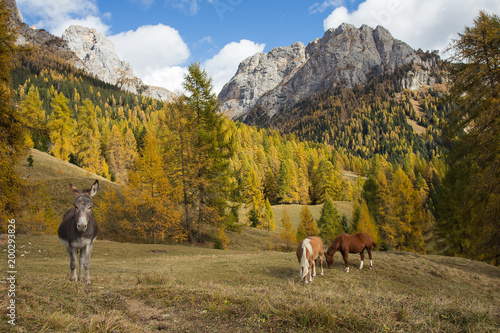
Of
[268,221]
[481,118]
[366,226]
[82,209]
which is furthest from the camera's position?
[268,221]

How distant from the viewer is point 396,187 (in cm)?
4297

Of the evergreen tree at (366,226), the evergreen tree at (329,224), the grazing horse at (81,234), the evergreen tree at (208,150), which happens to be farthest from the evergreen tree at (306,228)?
the grazing horse at (81,234)

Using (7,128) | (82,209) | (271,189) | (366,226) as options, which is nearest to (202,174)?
(7,128)

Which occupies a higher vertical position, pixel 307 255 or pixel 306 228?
pixel 307 255

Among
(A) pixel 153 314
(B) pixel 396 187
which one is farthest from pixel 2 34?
(B) pixel 396 187

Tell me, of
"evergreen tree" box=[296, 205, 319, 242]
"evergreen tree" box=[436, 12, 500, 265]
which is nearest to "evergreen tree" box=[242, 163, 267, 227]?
"evergreen tree" box=[296, 205, 319, 242]

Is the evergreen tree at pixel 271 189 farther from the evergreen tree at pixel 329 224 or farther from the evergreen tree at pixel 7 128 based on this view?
the evergreen tree at pixel 7 128

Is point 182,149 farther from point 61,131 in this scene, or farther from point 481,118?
point 61,131

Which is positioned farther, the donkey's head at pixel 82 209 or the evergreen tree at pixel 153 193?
the evergreen tree at pixel 153 193

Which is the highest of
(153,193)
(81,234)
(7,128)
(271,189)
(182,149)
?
(182,149)

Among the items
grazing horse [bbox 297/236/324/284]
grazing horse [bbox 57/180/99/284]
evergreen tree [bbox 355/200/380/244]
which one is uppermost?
grazing horse [bbox 57/180/99/284]

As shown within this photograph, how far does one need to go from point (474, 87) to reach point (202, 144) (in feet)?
69.7

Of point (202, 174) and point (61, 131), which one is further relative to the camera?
point (61, 131)

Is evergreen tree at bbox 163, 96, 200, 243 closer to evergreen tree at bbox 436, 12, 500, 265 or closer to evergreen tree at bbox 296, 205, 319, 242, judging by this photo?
evergreen tree at bbox 296, 205, 319, 242
